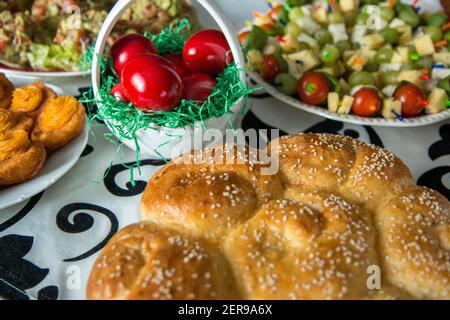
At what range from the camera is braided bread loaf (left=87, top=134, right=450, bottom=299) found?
3.94 ft

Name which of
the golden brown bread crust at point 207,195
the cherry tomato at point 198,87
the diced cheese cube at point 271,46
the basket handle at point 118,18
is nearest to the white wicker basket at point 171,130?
the basket handle at point 118,18

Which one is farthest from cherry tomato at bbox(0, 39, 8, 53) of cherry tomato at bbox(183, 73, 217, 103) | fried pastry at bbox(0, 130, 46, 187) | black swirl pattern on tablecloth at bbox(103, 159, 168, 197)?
cherry tomato at bbox(183, 73, 217, 103)

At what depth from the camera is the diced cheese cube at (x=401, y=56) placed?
2.37m

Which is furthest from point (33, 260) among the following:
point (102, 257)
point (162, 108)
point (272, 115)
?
point (272, 115)

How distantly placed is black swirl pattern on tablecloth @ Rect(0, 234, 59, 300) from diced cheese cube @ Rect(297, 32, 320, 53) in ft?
5.18

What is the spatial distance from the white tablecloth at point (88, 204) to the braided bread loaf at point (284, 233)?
275mm

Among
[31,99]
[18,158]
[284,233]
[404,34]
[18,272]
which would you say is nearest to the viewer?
[284,233]

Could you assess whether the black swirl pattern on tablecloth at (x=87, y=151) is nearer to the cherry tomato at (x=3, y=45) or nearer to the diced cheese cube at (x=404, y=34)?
the cherry tomato at (x=3, y=45)

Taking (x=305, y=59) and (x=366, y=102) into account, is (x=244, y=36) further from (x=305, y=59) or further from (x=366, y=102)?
(x=366, y=102)

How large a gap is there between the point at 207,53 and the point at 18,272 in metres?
1.02

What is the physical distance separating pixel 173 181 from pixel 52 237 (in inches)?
18.6

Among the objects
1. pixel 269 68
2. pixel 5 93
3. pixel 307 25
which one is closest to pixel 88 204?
pixel 5 93

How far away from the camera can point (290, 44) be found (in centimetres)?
241
